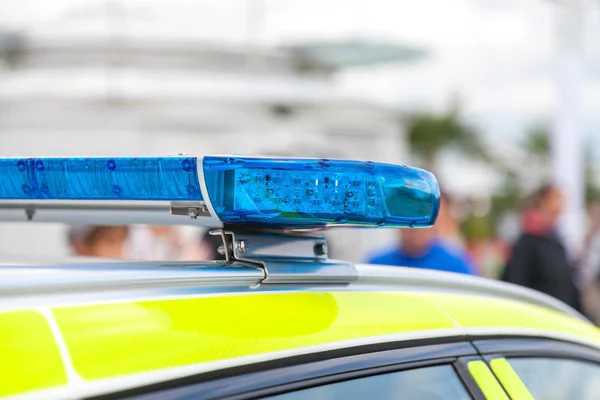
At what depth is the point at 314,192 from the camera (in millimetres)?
1279

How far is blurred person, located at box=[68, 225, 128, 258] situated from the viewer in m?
4.36

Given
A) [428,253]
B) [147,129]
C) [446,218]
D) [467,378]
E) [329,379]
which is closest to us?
[329,379]

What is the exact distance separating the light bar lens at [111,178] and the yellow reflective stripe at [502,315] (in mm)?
576

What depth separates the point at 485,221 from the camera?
2872cm

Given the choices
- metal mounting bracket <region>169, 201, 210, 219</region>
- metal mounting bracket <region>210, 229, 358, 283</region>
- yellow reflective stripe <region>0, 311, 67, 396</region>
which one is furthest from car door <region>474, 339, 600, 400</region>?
yellow reflective stripe <region>0, 311, 67, 396</region>

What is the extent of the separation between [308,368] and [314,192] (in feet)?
0.85

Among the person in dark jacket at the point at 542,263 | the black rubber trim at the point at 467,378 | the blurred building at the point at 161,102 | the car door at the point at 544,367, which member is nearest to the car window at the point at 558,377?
the car door at the point at 544,367

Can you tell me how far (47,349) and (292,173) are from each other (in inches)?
16.8

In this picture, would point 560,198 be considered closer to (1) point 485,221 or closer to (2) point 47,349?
(2) point 47,349

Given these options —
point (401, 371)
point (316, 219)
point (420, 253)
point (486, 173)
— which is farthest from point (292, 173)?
point (486, 173)

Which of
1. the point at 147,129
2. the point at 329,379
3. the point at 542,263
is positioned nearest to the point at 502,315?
the point at 329,379

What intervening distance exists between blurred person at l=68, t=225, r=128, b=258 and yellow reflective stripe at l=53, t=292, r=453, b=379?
304cm

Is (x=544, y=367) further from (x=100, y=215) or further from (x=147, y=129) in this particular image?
(x=147, y=129)

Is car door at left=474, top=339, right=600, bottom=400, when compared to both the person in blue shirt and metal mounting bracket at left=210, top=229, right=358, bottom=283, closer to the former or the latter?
metal mounting bracket at left=210, top=229, right=358, bottom=283
